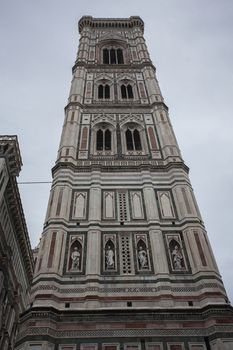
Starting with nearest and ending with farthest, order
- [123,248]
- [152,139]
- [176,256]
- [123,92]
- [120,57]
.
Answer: [176,256] → [123,248] → [152,139] → [123,92] → [120,57]

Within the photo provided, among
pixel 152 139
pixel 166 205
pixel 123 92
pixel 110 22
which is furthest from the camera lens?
pixel 110 22

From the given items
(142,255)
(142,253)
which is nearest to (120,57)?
(142,253)

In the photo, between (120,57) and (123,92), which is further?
(120,57)

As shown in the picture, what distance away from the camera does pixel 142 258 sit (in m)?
12.9

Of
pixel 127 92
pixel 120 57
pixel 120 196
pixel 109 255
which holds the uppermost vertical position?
pixel 120 57

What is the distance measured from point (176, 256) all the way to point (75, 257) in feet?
10.9

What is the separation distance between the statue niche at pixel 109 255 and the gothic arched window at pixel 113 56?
1784 cm

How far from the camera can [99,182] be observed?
16172 mm

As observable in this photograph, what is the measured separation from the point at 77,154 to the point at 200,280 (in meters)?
8.58

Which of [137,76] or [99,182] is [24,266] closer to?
[99,182]

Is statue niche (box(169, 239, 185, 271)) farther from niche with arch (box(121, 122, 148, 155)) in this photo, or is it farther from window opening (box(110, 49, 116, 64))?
window opening (box(110, 49, 116, 64))

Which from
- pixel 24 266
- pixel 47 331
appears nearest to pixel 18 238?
pixel 24 266

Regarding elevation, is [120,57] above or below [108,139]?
above

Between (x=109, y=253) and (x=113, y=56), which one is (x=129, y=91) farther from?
(x=109, y=253)
